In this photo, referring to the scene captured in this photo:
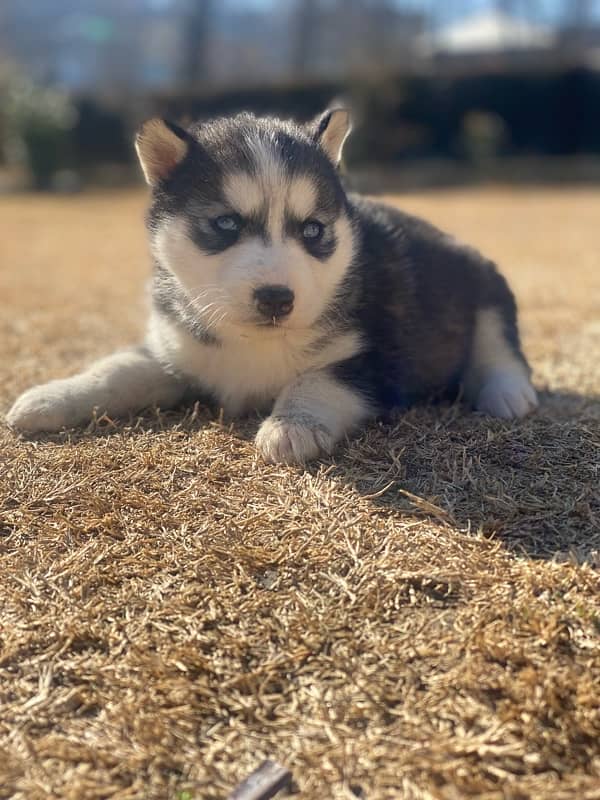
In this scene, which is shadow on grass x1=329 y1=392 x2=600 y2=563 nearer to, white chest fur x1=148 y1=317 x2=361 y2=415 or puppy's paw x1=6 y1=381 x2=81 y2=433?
white chest fur x1=148 y1=317 x2=361 y2=415

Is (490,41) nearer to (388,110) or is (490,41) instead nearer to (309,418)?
(388,110)

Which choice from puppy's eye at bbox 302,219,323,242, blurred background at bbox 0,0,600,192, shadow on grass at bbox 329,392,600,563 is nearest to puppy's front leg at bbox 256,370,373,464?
shadow on grass at bbox 329,392,600,563

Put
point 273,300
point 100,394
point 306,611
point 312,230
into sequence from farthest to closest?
1. point 100,394
2. point 312,230
3. point 273,300
4. point 306,611

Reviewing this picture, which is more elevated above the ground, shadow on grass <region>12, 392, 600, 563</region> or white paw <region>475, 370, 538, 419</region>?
shadow on grass <region>12, 392, 600, 563</region>

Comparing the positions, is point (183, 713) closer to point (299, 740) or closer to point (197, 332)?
point (299, 740)

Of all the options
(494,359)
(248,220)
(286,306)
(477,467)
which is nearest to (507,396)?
(494,359)

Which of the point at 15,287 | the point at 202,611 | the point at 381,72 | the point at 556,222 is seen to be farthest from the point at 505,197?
the point at 202,611
